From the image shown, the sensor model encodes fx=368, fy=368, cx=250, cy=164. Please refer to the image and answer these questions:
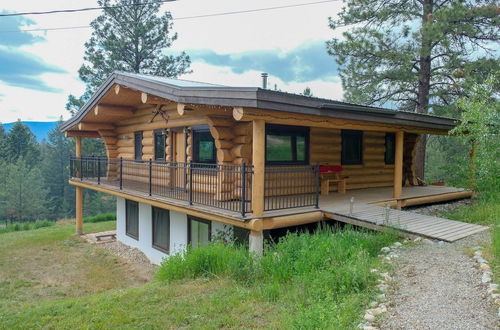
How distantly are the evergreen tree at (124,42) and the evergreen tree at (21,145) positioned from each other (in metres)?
30.9

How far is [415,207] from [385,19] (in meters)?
8.33

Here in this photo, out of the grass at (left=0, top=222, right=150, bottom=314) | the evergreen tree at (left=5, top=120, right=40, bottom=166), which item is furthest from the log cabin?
the evergreen tree at (left=5, top=120, right=40, bottom=166)

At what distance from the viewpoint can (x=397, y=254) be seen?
568 cm

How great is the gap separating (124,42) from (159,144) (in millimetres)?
14496

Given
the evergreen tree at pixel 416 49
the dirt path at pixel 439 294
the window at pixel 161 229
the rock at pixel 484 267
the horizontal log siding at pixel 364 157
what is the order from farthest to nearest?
the evergreen tree at pixel 416 49, the window at pixel 161 229, the horizontal log siding at pixel 364 157, the rock at pixel 484 267, the dirt path at pixel 439 294

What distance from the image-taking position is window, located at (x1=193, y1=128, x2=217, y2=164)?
985cm

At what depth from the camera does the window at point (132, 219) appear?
12.8 meters

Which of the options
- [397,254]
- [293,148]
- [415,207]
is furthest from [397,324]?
[415,207]

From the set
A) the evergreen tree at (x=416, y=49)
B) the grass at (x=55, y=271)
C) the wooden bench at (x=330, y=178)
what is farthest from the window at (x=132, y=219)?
the evergreen tree at (x=416, y=49)

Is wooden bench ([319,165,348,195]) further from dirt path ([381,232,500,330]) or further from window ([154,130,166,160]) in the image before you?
window ([154,130,166,160])

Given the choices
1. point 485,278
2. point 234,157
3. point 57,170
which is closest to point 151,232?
point 234,157

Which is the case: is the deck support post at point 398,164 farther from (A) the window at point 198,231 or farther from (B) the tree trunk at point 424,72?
(A) the window at point 198,231

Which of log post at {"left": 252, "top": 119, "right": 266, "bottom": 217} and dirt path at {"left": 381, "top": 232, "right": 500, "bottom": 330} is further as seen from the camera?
log post at {"left": 252, "top": 119, "right": 266, "bottom": 217}

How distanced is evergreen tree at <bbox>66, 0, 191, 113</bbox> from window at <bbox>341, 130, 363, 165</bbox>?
16909 millimetres
